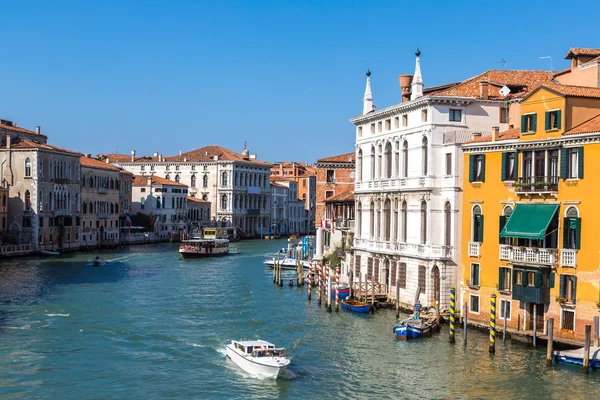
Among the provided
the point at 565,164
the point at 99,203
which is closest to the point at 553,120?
the point at 565,164

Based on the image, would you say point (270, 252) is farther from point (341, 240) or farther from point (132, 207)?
point (341, 240)

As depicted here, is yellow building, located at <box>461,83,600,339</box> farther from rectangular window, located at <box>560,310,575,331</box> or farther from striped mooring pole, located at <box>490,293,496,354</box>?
striped mooring pole, located at <box>490,293,496,354</box>

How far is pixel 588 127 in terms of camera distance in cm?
1917

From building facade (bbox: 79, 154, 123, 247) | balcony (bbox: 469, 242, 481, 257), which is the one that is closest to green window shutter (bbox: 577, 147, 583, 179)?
balcony (bbox: 469, 242, 481, 257)

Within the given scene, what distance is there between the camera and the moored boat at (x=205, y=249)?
5006 centimetres

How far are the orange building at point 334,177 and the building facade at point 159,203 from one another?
99.5ft

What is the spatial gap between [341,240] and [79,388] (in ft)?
59.2

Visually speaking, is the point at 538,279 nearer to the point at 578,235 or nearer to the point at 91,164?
the point at 578,235

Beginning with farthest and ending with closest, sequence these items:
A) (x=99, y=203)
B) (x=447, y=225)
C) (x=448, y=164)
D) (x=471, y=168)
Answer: (x=99, y=203)
(x=448, y=164)
(x=447, y=225)
(x=471, y=168)

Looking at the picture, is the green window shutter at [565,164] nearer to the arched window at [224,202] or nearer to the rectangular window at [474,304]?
the rectangular window at [474,304]

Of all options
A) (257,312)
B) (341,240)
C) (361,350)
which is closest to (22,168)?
(341,240)

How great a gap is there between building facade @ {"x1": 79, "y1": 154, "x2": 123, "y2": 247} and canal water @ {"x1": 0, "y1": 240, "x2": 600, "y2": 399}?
27031 millimetres

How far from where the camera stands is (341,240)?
111 feet

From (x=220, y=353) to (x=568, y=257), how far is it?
8413mm
